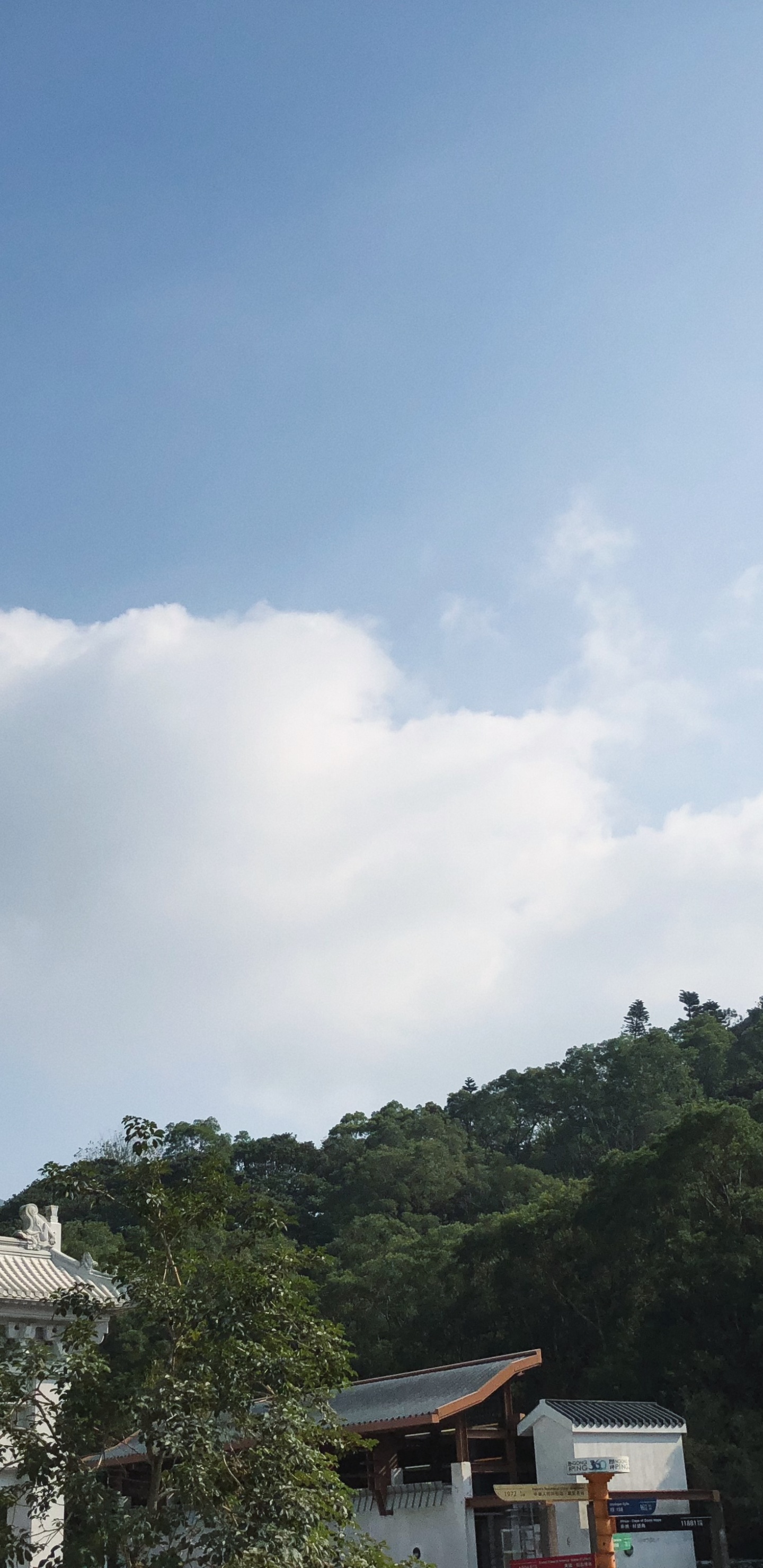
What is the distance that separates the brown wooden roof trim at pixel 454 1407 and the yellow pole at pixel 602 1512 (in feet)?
23.6

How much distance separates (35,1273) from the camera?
18.7 metres

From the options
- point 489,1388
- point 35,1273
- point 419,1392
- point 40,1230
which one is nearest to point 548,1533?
point 489,1388

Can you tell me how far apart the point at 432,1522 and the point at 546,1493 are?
9554 millimetres

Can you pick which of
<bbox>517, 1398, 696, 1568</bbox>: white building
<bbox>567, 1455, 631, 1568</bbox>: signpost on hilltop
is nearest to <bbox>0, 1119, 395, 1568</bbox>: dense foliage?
<bbox>567, 1455, 631, 1568</bbox>: signpost on hilltop

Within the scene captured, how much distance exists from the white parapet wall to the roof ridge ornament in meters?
8.42

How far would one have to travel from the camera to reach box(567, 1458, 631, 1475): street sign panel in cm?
1584

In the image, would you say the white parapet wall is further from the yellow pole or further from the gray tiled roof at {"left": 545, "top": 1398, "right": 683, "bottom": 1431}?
the yellow pole

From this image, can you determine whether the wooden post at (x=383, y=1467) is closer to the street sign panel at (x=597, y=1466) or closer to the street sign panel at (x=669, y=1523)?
the street sign panel at (x=669, y=1523)

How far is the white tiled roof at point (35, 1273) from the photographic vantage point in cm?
1783

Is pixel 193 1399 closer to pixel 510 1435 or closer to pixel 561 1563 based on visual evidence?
pixel 561 1563

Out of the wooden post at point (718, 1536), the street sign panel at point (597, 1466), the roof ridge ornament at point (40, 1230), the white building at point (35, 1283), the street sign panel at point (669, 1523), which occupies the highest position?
the roof ridge ornament at point (40, 1230)

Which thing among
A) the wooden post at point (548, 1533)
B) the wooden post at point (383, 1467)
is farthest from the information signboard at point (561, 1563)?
the wooden post at point (383, 1467)

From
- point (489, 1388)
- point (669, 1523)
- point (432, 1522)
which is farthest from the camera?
point (489, 1388)

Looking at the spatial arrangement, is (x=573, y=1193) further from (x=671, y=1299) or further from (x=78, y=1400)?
(x=78, y=1400)
